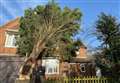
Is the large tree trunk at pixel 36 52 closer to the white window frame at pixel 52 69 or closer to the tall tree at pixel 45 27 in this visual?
the tall tree at pixel 45 27

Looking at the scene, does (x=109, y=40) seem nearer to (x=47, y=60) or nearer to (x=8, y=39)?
(x=47, y=60)

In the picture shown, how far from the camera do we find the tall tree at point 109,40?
1890 cm

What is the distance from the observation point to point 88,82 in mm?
16625

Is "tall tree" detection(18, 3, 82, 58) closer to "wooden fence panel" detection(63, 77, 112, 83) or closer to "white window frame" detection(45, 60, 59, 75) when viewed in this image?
"wooden fence panel" detection(63, 77, 112, 83)

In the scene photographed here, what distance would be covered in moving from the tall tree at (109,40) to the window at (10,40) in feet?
52.6

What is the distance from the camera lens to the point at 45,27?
18250 mm

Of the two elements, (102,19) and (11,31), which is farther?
(11,31)

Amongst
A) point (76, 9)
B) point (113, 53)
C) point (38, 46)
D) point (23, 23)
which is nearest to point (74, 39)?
point (76, 9)

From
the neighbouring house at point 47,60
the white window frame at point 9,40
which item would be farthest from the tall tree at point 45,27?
the white window frame at point 9,40

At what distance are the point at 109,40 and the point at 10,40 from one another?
1775cm

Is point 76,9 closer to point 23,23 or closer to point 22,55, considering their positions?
point 23,23

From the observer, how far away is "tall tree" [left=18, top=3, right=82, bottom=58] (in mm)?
17523

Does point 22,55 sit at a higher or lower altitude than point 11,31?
lower

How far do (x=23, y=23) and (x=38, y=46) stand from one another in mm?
12491
